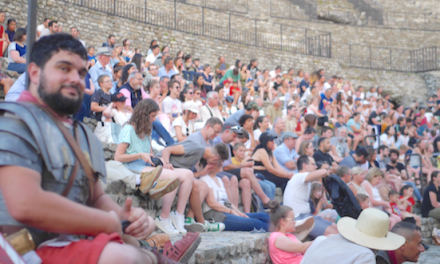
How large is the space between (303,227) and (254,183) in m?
0.94

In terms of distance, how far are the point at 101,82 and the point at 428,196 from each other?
6.52m

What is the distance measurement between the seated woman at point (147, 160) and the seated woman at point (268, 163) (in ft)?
7.51

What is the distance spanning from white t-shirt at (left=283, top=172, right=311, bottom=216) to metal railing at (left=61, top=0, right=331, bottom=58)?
10.4m

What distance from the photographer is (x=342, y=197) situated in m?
6.04

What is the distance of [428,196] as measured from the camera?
8797 millimetres

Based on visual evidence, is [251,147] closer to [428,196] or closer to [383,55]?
[428,196]

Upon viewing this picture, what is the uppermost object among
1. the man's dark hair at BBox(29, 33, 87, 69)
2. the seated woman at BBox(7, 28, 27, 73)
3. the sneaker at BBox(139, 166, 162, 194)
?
the man's dark hair at BBox(29, 33, 87, 69)

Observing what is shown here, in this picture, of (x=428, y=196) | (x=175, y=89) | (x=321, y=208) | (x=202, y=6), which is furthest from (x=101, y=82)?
(x=202, y=6)

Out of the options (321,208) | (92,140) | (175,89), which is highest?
(92,140)

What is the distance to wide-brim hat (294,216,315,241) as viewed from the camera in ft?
17.1

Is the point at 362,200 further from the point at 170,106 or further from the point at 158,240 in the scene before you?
the point at 158,240

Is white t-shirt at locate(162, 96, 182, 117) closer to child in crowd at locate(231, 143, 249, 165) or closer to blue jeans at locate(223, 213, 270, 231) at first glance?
child in crowd at locate(231, 143, 249, 165)

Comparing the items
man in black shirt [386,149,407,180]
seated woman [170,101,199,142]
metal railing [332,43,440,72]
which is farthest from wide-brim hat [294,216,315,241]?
metal railing [332,43,440,72]

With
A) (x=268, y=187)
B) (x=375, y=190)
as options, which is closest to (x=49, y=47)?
(x=268, y=187)
